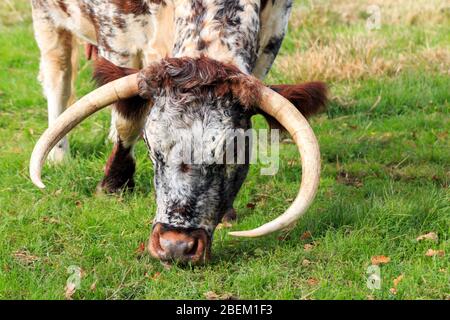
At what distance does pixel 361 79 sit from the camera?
382 inches

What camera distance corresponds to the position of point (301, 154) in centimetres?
496

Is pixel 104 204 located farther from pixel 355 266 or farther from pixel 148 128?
pixel 355 266

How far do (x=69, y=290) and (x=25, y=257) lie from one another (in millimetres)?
691

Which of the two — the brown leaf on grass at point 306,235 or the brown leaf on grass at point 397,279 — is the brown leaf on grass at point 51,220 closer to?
the brown leaf on grass at point 306,235

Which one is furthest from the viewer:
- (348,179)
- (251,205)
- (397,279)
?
(348,179)

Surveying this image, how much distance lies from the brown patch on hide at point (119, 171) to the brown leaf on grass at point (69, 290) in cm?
177

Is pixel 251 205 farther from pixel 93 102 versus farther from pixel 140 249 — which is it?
pixel 93 102

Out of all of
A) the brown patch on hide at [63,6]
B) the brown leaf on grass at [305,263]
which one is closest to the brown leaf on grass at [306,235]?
the brown leaf on grass at [305,263]

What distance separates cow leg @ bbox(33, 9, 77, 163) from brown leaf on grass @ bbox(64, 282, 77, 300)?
2.66 meters

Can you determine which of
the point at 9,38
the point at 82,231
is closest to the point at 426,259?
the point at 82,231

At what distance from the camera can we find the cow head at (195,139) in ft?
16.3

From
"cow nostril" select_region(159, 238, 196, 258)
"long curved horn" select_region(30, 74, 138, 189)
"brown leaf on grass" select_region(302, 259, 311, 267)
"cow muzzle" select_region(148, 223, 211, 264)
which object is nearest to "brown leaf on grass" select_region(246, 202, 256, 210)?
"brown leaf on grass" select_region(302, 259, 311, 267)

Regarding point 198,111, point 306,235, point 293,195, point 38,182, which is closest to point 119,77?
point 198,111

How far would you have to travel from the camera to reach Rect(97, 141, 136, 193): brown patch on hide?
6945 mm
